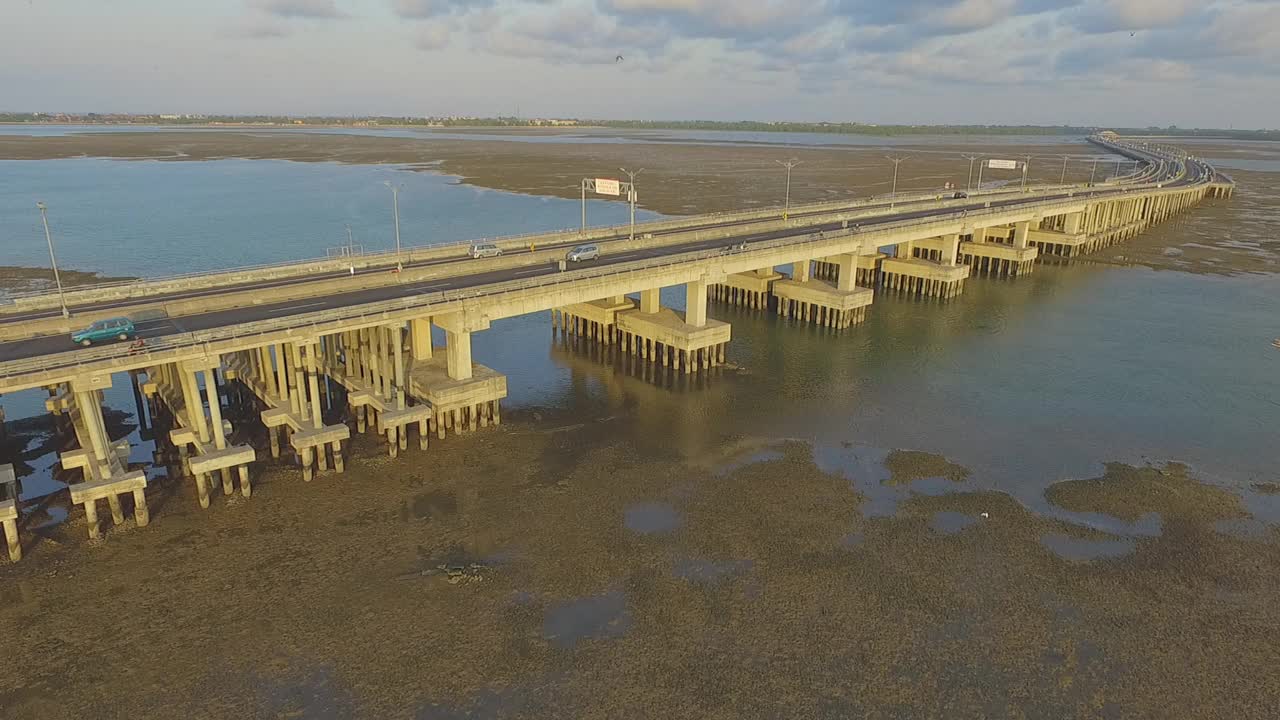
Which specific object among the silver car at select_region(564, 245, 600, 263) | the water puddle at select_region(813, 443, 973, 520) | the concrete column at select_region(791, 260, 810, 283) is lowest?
the water puddle at select_region(813, 443, 973, 520)

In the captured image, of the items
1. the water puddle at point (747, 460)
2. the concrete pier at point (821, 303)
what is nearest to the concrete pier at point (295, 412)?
the water puddle at point (747, 460)

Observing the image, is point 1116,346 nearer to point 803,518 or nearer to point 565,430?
point 803,518

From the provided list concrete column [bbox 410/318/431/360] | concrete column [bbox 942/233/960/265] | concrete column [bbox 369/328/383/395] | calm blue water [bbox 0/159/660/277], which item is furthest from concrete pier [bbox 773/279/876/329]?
calm blue water [bbox 0/159/660/277]

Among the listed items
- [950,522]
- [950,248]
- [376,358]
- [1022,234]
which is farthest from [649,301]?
[1022,234]

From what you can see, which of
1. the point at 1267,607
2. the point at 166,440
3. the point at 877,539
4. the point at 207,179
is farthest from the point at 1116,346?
the point at 207,179

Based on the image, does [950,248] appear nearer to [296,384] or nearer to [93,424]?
[296,384]

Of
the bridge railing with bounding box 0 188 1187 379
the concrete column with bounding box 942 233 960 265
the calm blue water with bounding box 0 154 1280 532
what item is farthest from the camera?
the concrete column with bounding box 942 233 960 265

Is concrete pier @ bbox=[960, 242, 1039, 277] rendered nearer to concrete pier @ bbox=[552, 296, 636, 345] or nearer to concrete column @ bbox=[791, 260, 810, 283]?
concrete column @ bbox=[791, 260, 810, 283]
